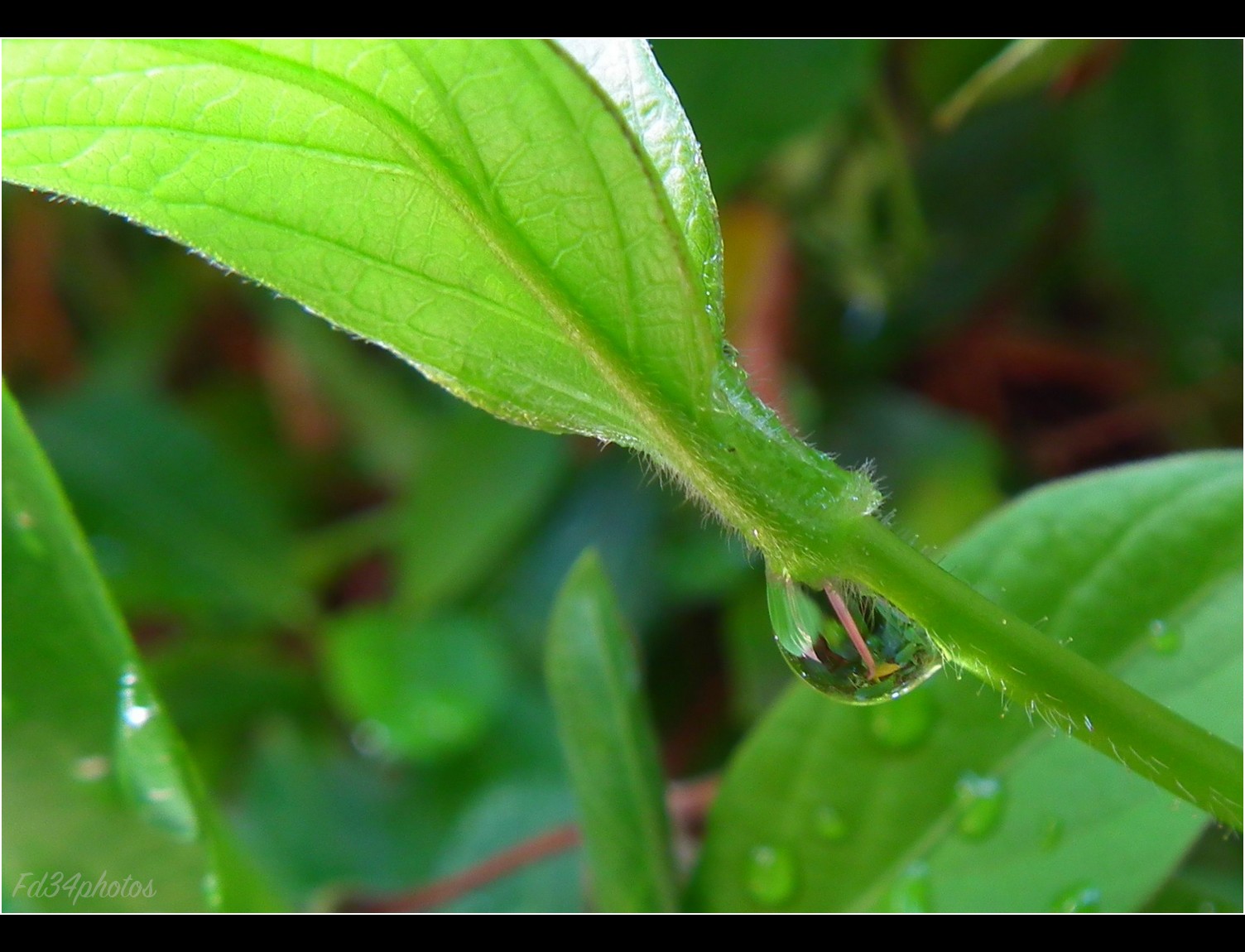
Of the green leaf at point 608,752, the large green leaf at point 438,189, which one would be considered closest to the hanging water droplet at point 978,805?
the green leaf at point 608,752

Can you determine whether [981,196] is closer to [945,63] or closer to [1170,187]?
[1170,187]

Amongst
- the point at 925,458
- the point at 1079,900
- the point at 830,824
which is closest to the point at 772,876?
the point at 830,824

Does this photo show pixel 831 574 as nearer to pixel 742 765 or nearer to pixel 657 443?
pixel 657 443

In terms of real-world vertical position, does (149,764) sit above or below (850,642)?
below

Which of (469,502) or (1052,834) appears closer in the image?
(1052,834)

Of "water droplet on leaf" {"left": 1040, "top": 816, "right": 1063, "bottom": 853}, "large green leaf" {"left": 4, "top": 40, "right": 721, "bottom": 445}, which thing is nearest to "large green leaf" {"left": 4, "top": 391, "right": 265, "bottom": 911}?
"large green leaf" {"left": 4, "top": 40, "right": 721, "bottom": 445}

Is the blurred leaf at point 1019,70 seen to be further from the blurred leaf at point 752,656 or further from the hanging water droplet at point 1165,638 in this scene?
the blurred leaf at point 752,656
